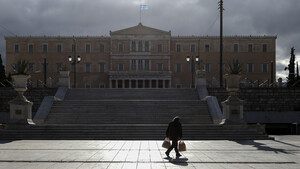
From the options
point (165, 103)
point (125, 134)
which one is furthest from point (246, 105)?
point (125, 134)

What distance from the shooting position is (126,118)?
2375cm

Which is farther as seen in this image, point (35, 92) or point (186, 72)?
point (186, 72)

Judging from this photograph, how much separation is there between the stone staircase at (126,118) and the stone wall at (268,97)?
11.8ft

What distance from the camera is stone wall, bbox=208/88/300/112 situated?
31.2 meters

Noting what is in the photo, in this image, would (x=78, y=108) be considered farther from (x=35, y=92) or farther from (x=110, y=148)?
(x=110, y=148)

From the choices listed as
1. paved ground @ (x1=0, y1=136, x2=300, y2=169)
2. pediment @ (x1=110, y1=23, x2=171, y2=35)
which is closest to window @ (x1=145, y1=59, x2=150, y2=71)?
pediment @ (x1=110, y1=23, x2=171, y2=35)

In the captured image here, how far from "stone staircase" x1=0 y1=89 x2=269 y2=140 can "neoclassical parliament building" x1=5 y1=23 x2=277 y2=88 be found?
37964mm

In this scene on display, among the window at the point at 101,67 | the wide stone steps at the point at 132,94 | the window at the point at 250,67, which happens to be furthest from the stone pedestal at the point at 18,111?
the window at the point at 250,67

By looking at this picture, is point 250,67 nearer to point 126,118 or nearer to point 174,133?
point 126,118

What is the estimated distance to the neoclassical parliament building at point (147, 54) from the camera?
69.8 m

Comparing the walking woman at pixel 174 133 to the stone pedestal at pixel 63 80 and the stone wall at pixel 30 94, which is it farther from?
the stone pedestal at pixel 63 80

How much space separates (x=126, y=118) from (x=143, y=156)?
1073 cm

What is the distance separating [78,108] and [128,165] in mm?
14702

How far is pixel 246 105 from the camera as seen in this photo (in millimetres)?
31125
